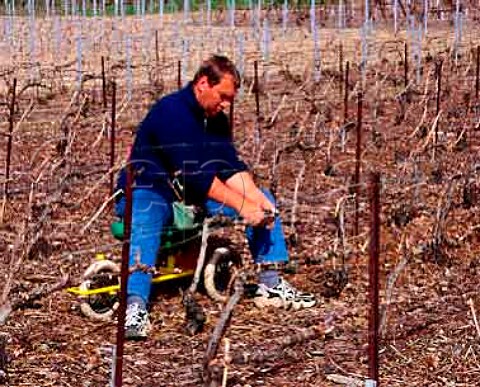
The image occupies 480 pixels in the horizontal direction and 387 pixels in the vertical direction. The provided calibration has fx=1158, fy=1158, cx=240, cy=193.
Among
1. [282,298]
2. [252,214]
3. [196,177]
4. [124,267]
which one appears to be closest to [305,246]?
[282,298]

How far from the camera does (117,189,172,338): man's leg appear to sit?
471cm

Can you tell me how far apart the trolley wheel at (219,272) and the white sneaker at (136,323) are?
20.0 inches

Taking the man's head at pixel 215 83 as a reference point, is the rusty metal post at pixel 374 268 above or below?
below

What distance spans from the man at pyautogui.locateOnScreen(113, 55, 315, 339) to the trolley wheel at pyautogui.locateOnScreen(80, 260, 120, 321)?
0.12 metres

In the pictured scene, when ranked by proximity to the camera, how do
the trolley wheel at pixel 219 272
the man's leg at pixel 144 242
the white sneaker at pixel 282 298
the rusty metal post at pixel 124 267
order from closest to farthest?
1. the rusty metal post at pixel 124 267
2. the man's leg at pixel 144 242
3. the white sneaker at pixel 282 298
4. the trolley wheel at pixel 219 272

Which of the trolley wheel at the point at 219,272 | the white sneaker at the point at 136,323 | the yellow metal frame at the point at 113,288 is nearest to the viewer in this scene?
the white sneaker at the point at 136,323

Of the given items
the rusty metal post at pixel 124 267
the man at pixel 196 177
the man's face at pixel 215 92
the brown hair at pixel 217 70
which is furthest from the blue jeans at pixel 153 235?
the rusty metal post at pixel 124 267

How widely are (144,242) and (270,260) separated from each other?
61cm

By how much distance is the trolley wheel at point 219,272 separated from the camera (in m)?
5.16

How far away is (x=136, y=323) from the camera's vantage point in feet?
15.1

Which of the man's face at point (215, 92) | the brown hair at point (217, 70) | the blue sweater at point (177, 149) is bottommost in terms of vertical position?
the blue sweater at point (177, 149)

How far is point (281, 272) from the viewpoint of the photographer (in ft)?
18.1

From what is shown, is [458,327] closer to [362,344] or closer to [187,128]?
[362,344]

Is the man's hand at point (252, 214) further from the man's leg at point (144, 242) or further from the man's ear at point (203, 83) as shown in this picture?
the man's ear at point (203, 83)
